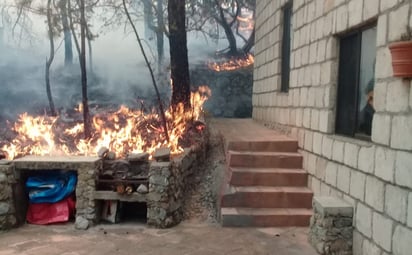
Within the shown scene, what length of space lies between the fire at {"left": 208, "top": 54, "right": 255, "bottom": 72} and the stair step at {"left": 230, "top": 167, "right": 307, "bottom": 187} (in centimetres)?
1244

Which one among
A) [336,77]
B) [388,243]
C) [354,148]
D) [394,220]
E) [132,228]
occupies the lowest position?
[132,228]

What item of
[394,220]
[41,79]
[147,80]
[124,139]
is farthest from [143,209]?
[41,79]

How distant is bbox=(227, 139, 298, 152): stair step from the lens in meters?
6.25

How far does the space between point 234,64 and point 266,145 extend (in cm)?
1375

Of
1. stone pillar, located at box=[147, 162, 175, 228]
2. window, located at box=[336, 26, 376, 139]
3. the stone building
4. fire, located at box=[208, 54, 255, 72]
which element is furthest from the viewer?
fire, located at box=[208, 54, 255, 72]

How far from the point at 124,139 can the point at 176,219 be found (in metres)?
2.31

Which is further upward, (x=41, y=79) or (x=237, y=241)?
(x=41, y=79)

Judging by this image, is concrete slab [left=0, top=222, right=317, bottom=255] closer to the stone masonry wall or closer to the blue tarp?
the stone masonry wall

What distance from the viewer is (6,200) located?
5.41 metres

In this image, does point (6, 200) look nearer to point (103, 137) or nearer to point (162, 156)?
point (162, 156)

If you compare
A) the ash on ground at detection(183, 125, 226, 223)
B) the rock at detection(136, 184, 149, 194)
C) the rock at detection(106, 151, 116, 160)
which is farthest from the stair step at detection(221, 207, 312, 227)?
the rock at detection(106, 151, 116, 160)

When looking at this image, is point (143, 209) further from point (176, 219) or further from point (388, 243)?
point (388, 243)

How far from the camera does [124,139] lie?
7441 millimetres

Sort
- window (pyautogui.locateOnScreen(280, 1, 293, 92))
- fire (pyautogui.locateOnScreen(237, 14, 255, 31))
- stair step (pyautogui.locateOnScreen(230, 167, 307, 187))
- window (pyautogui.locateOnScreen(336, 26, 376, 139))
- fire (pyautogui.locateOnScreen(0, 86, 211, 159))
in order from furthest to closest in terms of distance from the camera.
Result: fire (pyautogui.locateOnScreen(237, 14, 255, 31)), window (pyautogui.locateOnScreen(280, 1, 293, 92)), fire (pyautogui.locateOnScreen(0, 86, 211, 159)), stair step (pyautogui.locateOnScreen(230, 167, 307, 187)), window (pyautogui.locateOnScreen(336, 26, 376, 139))
